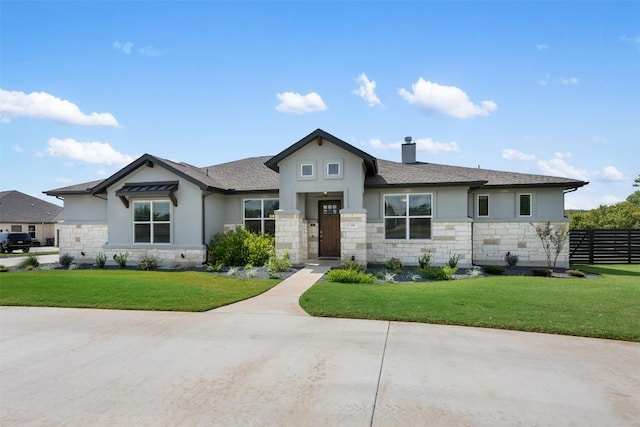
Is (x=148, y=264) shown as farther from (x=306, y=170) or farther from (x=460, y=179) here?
(x=460, y=179)

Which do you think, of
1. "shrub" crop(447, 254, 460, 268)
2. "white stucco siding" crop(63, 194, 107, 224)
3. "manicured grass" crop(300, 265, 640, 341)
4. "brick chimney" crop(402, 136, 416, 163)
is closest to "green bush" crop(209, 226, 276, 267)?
"manicured grass" crop(300, 265, 640, 341)

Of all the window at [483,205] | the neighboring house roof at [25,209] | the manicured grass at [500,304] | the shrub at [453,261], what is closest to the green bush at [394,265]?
the shrub at [453,261]

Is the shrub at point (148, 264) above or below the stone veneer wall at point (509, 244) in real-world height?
below

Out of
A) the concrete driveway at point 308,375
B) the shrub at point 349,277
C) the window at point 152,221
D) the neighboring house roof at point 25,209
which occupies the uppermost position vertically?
the neighboring house roof at point 25,209

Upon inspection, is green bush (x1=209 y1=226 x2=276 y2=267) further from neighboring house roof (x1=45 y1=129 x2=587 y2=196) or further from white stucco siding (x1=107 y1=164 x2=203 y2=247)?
neighboring house roof (x1=45 y1=129 x2=587 y2=196)

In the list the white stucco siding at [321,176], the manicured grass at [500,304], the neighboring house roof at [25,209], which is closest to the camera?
the manicured grass at [500,304]

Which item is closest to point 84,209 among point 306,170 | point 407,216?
point 306,170

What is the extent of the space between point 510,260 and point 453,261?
8.19 feet

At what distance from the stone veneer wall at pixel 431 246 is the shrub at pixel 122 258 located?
1055cm

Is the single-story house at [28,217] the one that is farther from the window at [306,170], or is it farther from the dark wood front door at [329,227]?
the window at [306,170]

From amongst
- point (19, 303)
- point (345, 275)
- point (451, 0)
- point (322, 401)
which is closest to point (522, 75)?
point (451, 0)

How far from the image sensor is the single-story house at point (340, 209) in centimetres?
1359

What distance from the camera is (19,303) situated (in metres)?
7.79

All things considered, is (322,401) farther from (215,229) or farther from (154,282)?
(215,229)
